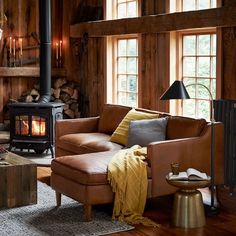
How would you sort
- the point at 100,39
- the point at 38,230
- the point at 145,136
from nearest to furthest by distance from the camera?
the point at 38,230 < the point at 145,136 < the point at 100,39

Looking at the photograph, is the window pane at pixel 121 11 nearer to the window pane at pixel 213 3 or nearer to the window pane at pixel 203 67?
the window pane at pixel 203 67

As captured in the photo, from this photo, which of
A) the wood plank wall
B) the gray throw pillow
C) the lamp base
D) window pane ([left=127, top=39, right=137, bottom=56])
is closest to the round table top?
the lamp base

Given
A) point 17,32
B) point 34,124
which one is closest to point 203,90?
point 34,124

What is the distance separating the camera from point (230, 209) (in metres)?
5.11

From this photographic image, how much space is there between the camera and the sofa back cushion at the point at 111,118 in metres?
6.46

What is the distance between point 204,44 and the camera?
6.36 metres

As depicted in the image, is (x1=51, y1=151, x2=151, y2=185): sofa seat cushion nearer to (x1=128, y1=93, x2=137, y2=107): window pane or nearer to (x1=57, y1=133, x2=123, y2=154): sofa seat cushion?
(x1=57, y1=133, x2=123, y2=154): sofa seat cushion

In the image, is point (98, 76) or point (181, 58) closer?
point (181, 58)

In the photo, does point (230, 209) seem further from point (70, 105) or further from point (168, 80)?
point (70, 105)

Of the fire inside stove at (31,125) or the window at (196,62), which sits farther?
the fire inside stove at (31,125)

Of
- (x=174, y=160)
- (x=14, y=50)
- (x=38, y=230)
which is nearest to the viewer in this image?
(x=38, y=230)

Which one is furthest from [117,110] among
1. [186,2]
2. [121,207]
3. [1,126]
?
[1,126]

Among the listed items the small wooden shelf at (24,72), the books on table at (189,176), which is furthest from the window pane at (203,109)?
the small wooden shelf at (24,72)

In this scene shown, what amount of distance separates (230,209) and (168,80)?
2.10 metres
